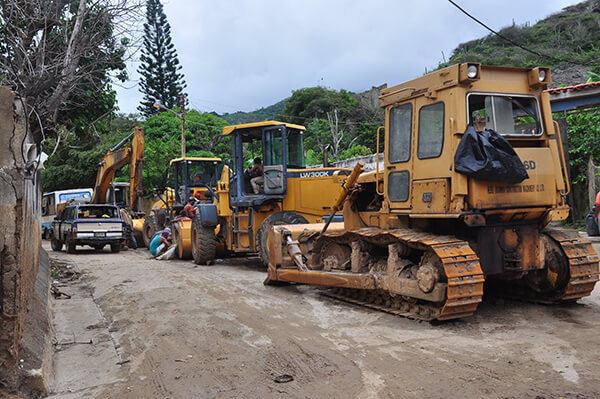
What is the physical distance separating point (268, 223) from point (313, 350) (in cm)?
584

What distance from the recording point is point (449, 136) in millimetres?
5652

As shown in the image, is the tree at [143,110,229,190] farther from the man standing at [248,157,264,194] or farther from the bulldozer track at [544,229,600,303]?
the bulldozer track at [544,229,600,303]

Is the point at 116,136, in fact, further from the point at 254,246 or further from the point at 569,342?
the point at 569,342

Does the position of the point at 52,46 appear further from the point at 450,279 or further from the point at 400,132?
the point at 450,279

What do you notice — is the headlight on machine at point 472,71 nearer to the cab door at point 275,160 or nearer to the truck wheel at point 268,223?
the truck wheel at point 268,223

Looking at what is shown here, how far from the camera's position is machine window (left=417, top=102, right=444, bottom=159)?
5.81 metres

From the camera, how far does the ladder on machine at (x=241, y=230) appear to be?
11.4 metres

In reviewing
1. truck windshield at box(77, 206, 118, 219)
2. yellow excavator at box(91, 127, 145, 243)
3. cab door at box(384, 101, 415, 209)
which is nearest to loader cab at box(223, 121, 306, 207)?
cab door at box(384, 101, 415, 209)

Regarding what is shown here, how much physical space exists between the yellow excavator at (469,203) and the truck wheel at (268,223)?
12.7ft

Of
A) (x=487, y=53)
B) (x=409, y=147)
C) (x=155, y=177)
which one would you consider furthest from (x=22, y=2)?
(x=487, y=53)

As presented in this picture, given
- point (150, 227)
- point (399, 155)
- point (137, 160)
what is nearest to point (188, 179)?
point (137, 160)

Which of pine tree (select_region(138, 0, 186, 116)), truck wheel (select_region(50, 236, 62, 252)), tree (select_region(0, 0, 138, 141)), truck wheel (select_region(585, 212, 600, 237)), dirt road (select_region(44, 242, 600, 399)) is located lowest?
dirt road (select_region(44, 242, 600, 399))

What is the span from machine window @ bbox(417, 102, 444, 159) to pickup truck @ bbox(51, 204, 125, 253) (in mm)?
13536

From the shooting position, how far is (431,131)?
594cm
